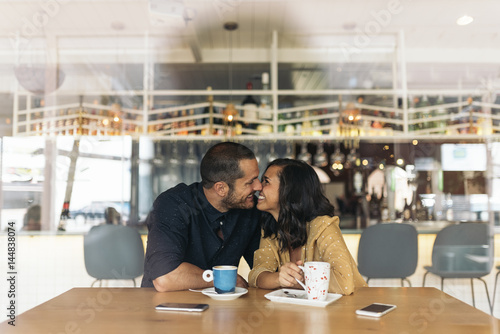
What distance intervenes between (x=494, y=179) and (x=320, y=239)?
8.98 feet

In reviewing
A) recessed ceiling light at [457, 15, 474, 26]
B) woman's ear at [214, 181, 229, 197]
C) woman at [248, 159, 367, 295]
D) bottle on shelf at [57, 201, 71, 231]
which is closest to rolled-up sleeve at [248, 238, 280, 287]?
woman at [248, 159, 367, 295]

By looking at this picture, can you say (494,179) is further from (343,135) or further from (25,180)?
(25,180)

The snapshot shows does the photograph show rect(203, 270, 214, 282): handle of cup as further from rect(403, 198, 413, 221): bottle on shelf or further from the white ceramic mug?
rect(403, 198, 413, 221): bottle on shelf

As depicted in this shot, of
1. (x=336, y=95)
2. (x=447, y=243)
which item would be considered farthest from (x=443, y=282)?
(x=336, y=95)

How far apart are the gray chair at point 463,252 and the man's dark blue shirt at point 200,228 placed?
166 centimetres

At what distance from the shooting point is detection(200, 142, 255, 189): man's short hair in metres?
1.56

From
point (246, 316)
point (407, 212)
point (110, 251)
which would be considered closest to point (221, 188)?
point (246, 316)

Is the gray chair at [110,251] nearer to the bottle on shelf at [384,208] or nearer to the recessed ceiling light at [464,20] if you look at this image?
the bottle on shelf at [384,208]

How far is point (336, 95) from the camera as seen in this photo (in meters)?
4.05

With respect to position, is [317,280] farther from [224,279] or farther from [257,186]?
[257,186]

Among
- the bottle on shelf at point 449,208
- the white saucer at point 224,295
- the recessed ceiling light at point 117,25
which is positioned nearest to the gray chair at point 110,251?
the white saucer at point 224,295

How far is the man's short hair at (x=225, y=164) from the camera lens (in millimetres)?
1564

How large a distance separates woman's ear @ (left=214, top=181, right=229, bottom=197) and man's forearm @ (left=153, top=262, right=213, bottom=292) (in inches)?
12.3

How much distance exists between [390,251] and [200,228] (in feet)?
4.35
